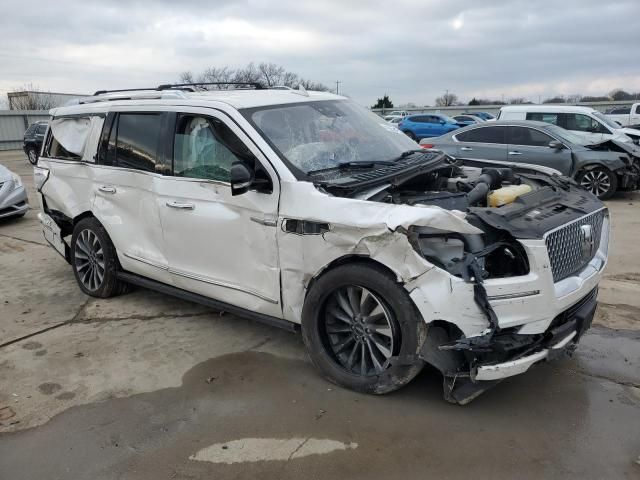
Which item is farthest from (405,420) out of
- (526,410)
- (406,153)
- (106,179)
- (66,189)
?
(66,189)

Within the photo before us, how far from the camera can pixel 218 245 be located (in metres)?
4.06

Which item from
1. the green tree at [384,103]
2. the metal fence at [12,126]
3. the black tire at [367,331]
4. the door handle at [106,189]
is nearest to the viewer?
the black tire at [367,331]

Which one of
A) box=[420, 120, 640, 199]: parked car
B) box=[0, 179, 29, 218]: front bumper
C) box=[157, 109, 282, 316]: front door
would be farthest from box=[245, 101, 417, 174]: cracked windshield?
box=[0, 179, 29, 218]: front bumper

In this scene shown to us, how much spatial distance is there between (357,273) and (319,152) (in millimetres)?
1130

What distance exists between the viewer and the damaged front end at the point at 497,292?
297cm

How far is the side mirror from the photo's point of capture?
3580mm

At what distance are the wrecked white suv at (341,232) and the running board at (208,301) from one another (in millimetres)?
16

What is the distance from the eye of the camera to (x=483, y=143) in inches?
438

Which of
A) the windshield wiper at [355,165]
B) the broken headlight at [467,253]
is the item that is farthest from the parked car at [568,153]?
the broken headlight at [467,253]

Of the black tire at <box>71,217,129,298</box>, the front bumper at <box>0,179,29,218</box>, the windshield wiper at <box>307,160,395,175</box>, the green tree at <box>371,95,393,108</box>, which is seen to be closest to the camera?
the windshield wiper at <box>307,160,395,175</box>

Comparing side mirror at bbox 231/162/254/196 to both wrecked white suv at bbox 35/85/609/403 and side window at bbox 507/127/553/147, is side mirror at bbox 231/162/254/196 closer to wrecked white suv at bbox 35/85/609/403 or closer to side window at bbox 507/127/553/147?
wrecked white suv at bbox 35/85/609/403

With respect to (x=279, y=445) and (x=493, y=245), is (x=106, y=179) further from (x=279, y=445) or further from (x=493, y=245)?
(x=493, y=245)

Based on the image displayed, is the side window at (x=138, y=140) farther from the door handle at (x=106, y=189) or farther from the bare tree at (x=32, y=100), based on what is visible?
the bare tree at (x=32, y=100)

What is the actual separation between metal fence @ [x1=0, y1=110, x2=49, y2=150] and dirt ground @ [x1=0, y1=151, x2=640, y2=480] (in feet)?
107
